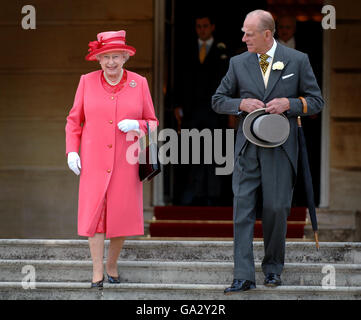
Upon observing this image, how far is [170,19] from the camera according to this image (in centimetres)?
959

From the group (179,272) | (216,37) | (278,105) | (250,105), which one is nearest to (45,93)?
(216,37)

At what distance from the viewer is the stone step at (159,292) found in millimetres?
5625

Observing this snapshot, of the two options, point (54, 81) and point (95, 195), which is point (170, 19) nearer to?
point (54, 81)

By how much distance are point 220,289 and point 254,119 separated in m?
1.18

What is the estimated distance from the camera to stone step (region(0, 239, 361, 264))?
21.6 ft

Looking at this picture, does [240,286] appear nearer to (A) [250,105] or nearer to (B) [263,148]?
(B) [263,148]

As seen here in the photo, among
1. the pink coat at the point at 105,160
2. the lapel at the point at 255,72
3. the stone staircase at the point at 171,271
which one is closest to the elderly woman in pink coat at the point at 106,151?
the pink coat at the point at 105,160

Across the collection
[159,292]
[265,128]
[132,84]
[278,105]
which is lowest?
[159,292]

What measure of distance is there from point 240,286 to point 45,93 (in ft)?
15.3

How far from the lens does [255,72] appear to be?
18.1ft

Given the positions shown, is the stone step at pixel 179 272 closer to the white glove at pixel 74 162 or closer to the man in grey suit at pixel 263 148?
the man in grey suit at pixel 263 148

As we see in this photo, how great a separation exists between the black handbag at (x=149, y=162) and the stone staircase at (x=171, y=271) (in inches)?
30.1

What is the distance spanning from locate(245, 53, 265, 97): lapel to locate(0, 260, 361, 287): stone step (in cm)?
132

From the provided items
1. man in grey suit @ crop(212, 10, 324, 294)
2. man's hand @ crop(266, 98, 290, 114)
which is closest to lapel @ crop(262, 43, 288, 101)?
man in grey suit @ crop(212, 10, 324, 294)
